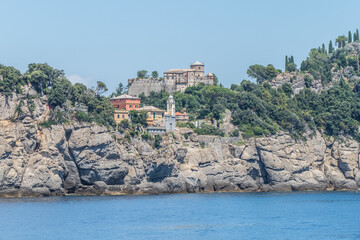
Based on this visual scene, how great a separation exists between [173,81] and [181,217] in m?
60.3

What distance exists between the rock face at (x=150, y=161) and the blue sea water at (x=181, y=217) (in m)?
2.76

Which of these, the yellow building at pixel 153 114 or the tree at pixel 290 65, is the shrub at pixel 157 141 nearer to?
the yellow building at pixel 153 114

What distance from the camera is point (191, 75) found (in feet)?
418

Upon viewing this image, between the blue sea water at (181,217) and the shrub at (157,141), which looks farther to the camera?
the shrub at (157,141)

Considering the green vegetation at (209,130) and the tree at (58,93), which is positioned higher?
the tree at (58,93)

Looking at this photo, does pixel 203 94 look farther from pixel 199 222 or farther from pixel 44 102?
pixel 199 222

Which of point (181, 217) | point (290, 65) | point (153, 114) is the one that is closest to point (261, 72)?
point (290, 65)

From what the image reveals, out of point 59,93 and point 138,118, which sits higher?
point 59,93

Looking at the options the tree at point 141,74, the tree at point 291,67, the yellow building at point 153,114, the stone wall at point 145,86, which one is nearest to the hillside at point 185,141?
the stone wall at point 145,86

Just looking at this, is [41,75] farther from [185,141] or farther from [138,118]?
[185,141]

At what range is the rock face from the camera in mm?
84375

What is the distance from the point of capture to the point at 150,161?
91625mm

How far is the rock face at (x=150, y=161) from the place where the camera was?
84.4m

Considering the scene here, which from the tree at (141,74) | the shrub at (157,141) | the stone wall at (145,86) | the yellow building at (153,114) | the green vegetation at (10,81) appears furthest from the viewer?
the tree at (141,74)
